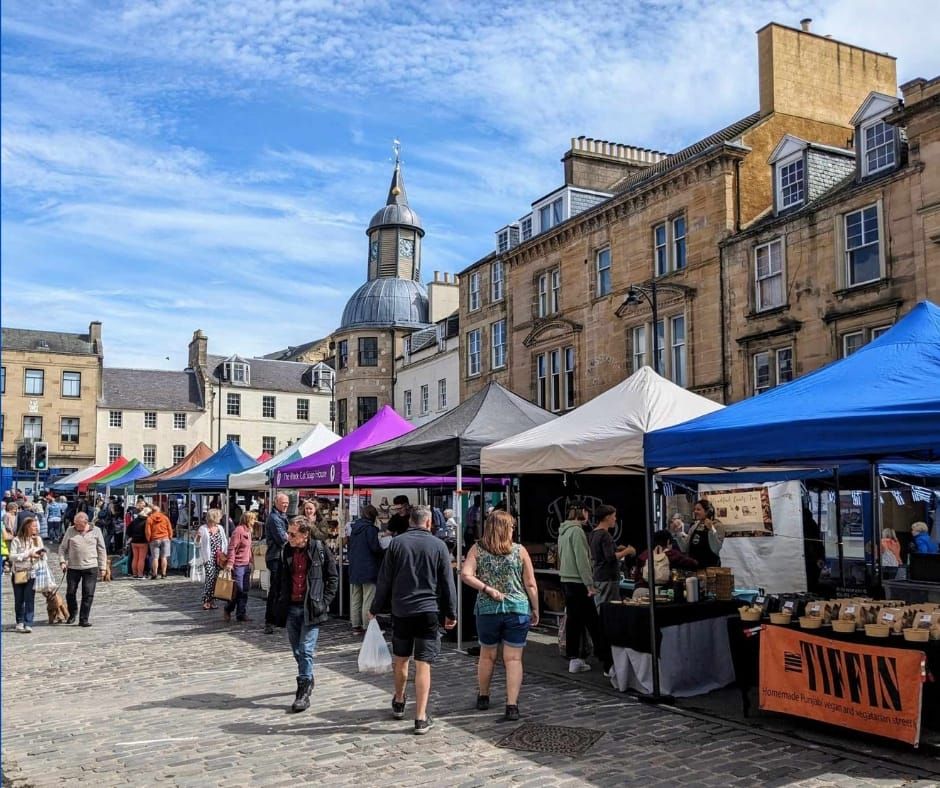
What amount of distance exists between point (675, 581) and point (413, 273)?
172ft

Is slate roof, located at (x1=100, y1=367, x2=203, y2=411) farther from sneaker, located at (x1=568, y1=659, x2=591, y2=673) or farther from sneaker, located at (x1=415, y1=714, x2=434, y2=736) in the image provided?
sneaker, located at (x1=415, y1=714, x2=434, y2=736)

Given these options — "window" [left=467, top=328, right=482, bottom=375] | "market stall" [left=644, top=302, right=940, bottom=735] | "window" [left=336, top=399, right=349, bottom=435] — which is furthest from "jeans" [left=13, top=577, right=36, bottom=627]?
"window" [left=336, top=399, right=349, bottom=435]

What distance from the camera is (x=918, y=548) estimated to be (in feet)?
49.3

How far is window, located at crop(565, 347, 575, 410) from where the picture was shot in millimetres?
32562

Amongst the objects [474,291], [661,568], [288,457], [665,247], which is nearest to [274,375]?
[474,291]

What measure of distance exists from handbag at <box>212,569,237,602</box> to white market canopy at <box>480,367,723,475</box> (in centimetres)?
551

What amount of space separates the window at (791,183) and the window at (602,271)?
7152 mm

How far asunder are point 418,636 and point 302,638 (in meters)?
1.28

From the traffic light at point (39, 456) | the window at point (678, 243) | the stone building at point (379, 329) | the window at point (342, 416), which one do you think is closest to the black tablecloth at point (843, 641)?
the traffic light at point (39, 456)

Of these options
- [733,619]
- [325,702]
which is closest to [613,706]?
[733,619]

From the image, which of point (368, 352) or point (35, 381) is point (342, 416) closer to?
point (368, 352)

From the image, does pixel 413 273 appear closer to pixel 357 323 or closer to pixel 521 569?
pixel 357 323

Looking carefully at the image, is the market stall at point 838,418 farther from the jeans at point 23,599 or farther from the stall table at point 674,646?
the jeans at point 23,599

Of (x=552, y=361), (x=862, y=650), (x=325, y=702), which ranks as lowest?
(x=325, y=702)
